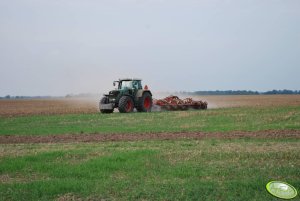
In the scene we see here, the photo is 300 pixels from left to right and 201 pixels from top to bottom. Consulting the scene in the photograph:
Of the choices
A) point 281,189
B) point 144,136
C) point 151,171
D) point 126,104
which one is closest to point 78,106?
point 126,104

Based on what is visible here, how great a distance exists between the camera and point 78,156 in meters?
12.7

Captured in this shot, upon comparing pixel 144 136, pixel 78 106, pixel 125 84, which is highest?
pixel 125 84

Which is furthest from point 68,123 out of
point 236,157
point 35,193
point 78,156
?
point 35,193

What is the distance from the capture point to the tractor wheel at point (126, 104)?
3180 centimetres

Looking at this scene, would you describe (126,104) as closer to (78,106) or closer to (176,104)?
(176,104)

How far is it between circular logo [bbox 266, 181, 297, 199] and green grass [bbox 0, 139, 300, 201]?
15cm

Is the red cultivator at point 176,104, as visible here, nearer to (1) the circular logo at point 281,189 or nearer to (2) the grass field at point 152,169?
(2) the grass field at point 152,169

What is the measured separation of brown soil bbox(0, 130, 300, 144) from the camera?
17.1 meters

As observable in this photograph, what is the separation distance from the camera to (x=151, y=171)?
10.5 meters

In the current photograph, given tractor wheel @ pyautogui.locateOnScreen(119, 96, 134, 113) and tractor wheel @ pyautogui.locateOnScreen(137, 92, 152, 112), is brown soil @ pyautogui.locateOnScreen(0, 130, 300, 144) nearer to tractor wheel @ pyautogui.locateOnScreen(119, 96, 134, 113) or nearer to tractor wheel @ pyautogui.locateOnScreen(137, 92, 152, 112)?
tractor wheel @ pyautogui.locateOnScreen(119, 96, 134, 113)

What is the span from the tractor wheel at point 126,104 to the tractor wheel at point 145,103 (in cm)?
69

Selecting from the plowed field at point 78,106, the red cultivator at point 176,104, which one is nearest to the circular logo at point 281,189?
the red cultivator at point 176,104

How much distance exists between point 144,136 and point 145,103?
621 inches

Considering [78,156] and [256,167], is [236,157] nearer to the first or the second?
[256,167]
